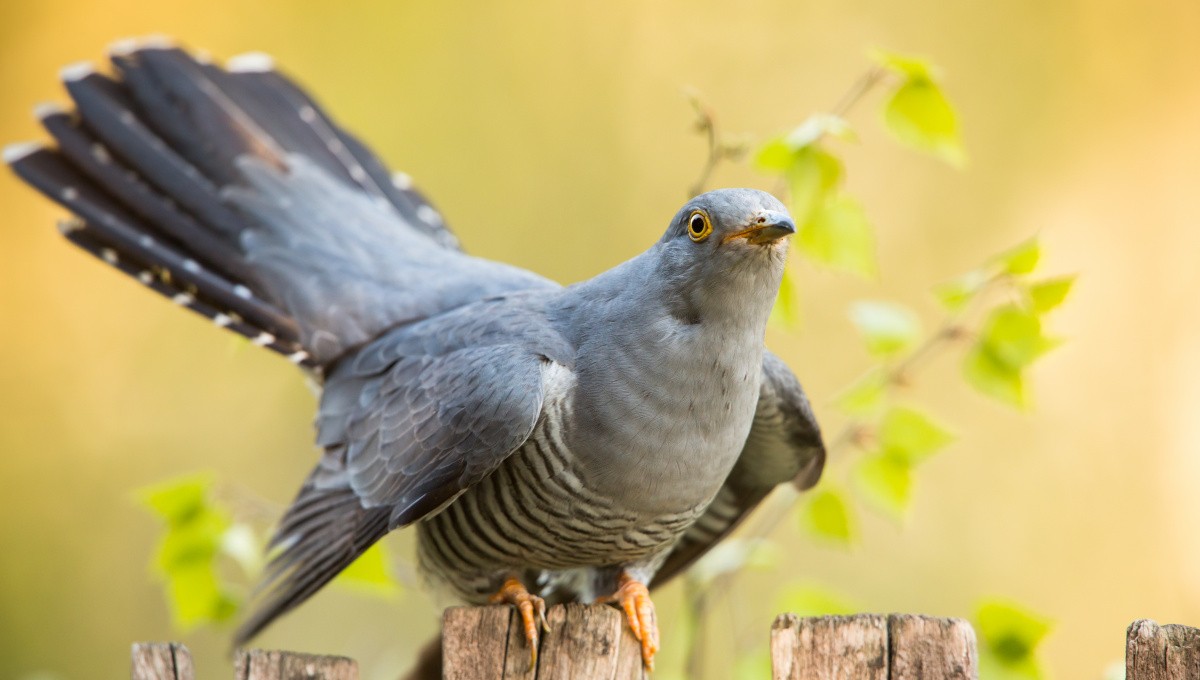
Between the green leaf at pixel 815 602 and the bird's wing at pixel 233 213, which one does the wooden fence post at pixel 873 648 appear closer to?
the green leaf at pixel 815 602

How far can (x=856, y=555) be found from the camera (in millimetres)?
5918

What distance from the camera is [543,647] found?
217 cm

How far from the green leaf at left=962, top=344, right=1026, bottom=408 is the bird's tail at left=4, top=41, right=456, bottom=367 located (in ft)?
5.47

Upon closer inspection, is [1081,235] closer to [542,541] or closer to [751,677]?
[751,677]

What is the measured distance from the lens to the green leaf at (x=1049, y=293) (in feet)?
8.70

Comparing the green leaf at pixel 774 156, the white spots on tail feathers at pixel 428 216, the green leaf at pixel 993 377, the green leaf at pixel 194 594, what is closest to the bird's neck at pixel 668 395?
the green leaf at pixel 774 156

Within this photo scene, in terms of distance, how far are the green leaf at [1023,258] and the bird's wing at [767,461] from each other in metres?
0.54

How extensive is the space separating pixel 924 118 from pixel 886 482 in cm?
90

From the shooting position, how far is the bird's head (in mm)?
2262

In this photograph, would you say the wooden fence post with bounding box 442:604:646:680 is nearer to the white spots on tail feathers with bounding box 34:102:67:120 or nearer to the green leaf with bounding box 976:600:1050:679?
the green leaf with bounding box 976:600:1050:679

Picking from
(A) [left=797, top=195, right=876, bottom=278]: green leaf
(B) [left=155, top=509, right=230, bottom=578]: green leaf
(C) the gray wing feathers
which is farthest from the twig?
(B) [left=155, top=509, right=230, bottom=578]: green leaf

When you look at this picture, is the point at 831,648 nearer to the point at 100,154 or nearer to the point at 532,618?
the point at 532,618

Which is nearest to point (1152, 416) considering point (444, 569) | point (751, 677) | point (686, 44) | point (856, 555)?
point (856, 555)

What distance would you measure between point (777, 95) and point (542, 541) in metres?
4.18
